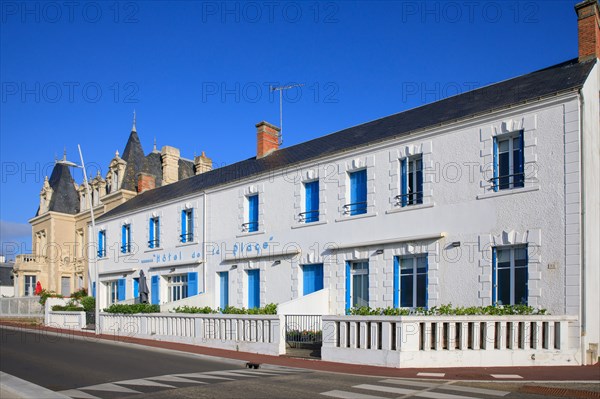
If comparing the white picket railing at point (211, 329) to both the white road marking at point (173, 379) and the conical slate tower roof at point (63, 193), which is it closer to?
the white road marking at point (173, 379)

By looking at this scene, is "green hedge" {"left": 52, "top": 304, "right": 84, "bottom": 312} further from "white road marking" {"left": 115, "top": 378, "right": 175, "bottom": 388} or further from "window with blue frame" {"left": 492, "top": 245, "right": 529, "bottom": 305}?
"window with blue frame" {"left": 492, "top": 245, "right": 529, "bottom": 305}

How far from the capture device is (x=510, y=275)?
15719 mm

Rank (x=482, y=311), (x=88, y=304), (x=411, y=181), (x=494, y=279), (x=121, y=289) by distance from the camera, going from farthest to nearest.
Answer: (x=121, y=289) < (x=88, y=304) < (x=411, y=181) < (x=494, y=279) < (x=482, y=311)

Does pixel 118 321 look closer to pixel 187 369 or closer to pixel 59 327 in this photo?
pixel 59 327

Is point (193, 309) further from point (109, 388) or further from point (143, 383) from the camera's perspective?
point (109, 388)

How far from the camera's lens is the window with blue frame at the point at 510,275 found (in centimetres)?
1543

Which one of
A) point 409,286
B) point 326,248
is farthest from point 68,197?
point 409,286

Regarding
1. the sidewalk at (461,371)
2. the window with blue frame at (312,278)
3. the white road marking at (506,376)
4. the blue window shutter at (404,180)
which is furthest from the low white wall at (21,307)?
the white road marking at (506,376)

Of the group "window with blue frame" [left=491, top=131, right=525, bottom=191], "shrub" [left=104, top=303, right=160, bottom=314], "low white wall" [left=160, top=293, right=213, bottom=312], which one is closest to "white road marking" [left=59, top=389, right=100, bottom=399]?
"window with blue frame" [left=491, top=131, right=525, bottom=191]

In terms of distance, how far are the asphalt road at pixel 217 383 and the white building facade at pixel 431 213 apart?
4772mm

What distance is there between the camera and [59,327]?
30562mm

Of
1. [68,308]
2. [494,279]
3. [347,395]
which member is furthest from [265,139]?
[347,395]

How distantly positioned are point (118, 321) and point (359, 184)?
42.3ft

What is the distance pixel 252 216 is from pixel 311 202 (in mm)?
3794
